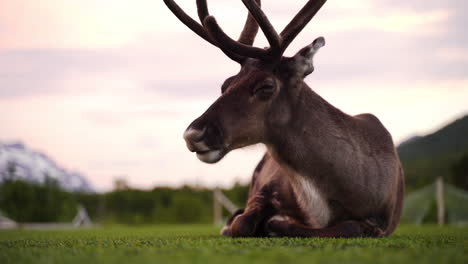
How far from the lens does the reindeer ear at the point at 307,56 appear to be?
510 cm

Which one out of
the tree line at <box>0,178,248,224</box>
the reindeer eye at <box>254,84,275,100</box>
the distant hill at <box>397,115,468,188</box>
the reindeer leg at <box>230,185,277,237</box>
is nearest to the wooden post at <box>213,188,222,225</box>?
the tree line at <box>0,178,248,224</box>

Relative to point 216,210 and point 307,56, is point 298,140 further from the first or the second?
point 216,210

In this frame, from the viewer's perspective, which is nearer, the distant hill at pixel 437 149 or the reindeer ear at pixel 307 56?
the reindeer ear at pixel 307 56

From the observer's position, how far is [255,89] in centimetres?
490

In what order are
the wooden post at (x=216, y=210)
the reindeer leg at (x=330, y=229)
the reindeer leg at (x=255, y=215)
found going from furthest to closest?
the wooden post at (x=216, y=210), the reindeer leg at (x=255, y=215), the reindeer leg at (x=330, y=229)

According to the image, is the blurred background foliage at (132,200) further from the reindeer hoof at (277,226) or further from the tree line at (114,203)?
the reindeer hoof at (277,226)

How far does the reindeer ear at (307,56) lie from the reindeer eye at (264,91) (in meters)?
0.38

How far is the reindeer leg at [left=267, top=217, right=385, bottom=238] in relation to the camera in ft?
16.4

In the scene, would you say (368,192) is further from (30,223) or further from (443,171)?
(443,171)

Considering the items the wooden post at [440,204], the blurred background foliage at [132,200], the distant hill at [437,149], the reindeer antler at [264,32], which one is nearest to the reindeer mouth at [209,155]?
the reindeer antler at [264,32]

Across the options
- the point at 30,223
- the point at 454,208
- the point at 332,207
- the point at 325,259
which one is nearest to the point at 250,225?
the point at 332,207

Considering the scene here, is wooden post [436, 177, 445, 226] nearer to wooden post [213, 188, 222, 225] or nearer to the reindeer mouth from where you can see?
wooden post [213, 188, 222, 225]

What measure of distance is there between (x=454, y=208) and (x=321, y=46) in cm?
1135

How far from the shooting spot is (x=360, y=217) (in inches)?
206
